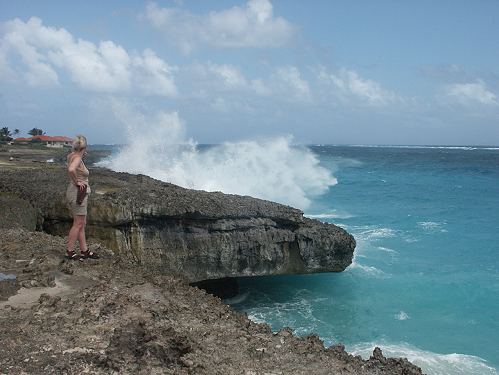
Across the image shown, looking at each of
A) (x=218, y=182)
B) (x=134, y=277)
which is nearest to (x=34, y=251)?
(x=134, y=277)

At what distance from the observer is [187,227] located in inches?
583

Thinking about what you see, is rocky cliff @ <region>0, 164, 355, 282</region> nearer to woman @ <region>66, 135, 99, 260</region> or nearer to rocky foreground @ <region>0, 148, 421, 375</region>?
rocky foreground @ <region>0, 148, 421, 375</region>

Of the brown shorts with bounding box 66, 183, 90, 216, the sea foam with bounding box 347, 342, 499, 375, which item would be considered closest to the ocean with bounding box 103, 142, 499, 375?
the sea foam with bounding box 347, 342, 499, 375

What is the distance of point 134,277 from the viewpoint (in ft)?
25.7

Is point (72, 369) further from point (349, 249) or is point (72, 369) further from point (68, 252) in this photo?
point (349, 249)

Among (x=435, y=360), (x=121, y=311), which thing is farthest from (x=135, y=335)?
(x=435, y=360)

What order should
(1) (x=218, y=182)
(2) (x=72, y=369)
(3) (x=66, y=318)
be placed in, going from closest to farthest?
A: (2) (x=72, y=369) → (3) (x=66, y=318) → (1) (x=218, y=182)

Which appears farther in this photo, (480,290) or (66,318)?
(480,290)

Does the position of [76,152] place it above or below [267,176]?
above

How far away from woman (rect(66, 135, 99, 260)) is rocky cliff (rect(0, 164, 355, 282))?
16.2 ft

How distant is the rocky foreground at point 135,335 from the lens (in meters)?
5.09

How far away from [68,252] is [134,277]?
1.38m

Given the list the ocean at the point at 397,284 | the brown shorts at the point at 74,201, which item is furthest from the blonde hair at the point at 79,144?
the ocean at the point at 397,284

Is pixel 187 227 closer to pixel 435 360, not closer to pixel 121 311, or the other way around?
pixel 435 360
